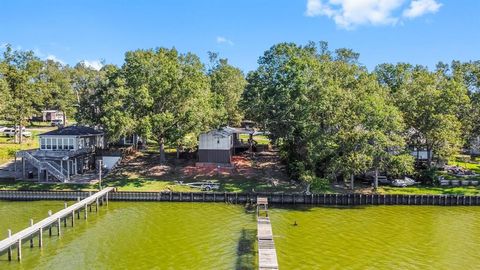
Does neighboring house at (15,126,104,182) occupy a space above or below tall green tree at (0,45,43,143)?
below

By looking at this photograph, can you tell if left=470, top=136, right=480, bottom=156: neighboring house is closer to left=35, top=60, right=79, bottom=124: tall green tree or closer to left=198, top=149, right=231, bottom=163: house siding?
left=198, top=149, right=231, bottom=163: house siding

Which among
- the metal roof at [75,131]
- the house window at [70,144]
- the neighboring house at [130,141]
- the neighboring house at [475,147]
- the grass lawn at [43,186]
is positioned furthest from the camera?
the neighboring house at [130,141]

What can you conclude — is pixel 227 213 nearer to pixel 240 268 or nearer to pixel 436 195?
pixel 240 268

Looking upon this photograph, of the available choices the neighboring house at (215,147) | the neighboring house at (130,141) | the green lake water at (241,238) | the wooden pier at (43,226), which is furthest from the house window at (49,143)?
the neighboring house at (215,147)

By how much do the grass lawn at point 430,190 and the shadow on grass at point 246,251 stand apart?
22.4m

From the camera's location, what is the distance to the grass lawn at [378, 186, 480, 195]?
52594 mm

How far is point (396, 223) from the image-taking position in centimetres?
4209

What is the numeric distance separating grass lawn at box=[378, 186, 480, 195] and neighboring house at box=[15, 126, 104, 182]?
1593 inches

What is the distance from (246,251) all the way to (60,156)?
112ft

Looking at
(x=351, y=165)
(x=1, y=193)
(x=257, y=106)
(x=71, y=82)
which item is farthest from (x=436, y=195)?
(x=71, y=82)

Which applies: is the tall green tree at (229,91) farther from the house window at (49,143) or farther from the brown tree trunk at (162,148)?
the house window at (49,143)

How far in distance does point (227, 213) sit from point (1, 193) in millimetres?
27898

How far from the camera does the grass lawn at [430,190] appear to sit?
5259 centimetres

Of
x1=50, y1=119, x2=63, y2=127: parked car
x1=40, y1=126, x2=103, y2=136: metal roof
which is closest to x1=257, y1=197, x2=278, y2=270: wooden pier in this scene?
x1=40, y1=126, x2=103, y2=136: metal roof
